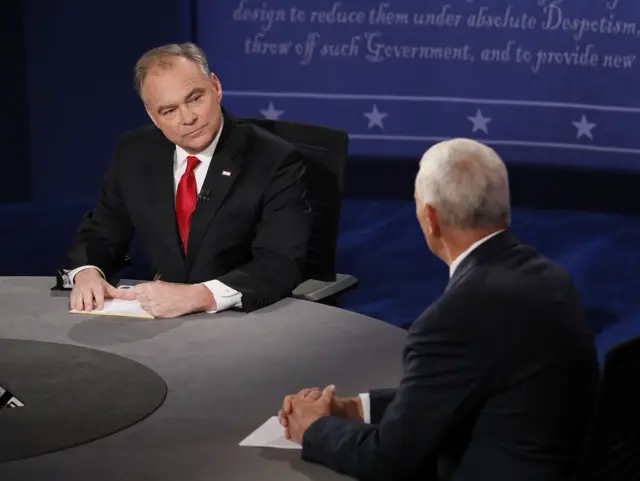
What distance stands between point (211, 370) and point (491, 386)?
0.76 meters

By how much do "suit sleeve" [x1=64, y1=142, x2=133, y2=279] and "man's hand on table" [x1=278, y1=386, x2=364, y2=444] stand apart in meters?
1.29

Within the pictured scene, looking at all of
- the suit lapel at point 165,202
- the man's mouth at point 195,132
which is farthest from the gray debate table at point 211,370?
the man's mouth at point 195,132

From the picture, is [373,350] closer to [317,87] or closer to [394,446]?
[394,446]

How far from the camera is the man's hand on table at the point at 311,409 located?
7.18 ft

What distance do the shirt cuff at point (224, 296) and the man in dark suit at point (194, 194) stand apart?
0.14 m

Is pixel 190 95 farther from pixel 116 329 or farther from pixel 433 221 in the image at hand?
pixel 433 221

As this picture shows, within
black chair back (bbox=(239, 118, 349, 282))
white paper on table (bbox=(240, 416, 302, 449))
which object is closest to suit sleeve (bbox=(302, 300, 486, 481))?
white paper on table (bbox=(240, 416, 302, 449))

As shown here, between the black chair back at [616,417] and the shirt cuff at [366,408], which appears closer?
the black chair back at [616,417]

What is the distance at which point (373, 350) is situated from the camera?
8.86ft

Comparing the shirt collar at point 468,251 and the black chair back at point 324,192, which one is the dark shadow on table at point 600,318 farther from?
the shirt collar at point 468,251

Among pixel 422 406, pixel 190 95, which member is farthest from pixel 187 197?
pixel 422 406

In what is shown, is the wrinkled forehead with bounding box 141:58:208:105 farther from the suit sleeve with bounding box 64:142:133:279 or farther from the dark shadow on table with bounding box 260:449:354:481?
the dark shadow on table with bounding box 260:449:354:481

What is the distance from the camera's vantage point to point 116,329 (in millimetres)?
2818

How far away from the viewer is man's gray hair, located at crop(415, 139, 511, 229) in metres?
2.03
